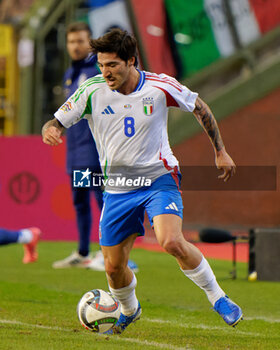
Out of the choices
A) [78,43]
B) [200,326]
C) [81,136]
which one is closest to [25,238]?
[81,136]

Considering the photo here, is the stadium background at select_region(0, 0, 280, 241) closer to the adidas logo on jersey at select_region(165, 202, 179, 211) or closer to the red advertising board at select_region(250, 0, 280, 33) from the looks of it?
the red advertising board at select_region(250, 0, 280, 33)

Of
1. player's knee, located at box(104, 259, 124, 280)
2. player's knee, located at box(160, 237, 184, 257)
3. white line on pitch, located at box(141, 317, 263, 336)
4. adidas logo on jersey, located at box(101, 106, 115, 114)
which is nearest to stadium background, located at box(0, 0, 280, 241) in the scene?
white line on pitch, located at box(141, 317, 263, 336)

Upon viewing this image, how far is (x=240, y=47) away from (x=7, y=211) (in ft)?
25.5

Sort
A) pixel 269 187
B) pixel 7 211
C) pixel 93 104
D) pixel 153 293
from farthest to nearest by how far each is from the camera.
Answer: pixel 269 187, pixel 7 211, pixel 153 293, pixel 93 104

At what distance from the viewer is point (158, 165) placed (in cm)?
565

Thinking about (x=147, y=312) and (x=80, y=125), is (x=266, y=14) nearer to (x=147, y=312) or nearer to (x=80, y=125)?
(x=80, y=125)

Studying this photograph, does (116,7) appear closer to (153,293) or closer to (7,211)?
(7,211)

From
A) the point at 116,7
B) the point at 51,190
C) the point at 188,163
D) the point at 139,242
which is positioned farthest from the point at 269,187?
the point at 116,7

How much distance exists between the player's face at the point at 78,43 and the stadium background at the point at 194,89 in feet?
17.4

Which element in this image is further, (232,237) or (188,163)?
(188,163)

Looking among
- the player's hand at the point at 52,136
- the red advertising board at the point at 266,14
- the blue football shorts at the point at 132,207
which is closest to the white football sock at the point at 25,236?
the blue football shorts at the point at 132,207

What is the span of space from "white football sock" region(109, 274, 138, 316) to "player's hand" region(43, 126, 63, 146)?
45.3 inches

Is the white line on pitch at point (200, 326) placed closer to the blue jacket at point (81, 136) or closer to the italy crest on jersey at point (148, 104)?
the italy crest on jersey at point (148, 104)

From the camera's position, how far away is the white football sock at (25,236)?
9.30 metres
